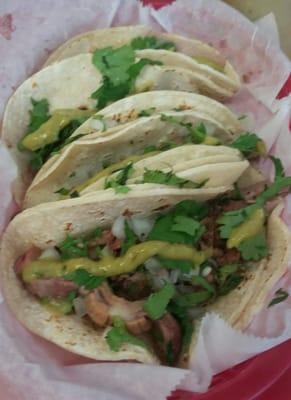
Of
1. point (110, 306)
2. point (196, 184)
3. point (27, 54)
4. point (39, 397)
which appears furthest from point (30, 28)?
point (39, 397)

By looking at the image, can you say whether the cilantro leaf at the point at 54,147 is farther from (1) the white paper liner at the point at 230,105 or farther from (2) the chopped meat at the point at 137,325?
(2) the chopped meat at the point at 137,325

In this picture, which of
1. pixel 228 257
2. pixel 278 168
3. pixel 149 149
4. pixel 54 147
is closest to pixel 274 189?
pixel 278 168

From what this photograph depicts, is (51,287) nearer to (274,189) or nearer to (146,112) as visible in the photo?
(146,112)

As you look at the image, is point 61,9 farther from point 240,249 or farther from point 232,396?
point 232,396

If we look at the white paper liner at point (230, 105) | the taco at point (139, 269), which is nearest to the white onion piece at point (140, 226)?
the taco at point (139, 269)

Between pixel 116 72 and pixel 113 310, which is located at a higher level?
pixel 116 72

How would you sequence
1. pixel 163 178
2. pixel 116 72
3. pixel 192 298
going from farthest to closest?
pixel 116 72, pixel 192 298, pixel 163 178

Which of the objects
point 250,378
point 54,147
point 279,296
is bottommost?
point 250,378
